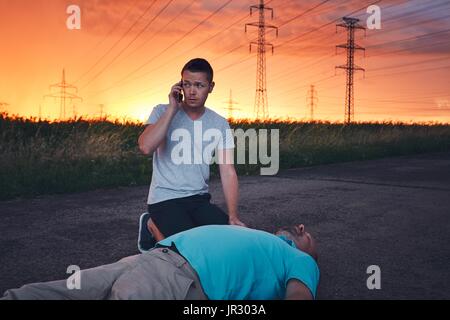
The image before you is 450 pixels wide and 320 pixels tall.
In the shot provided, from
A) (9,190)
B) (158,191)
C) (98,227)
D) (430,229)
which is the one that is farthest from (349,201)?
(9,190)

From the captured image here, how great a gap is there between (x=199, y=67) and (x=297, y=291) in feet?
6.28

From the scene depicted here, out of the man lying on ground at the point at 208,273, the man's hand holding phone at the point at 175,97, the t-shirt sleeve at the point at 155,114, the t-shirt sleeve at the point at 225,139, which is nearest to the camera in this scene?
the man lying on ground at the point at 208,273

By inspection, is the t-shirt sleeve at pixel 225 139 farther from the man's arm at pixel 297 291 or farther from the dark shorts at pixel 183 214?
the man's arm at pixel 297 291

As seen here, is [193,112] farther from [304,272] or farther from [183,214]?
[304,272]

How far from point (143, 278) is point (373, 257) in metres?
2.87

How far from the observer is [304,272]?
2.52 meters

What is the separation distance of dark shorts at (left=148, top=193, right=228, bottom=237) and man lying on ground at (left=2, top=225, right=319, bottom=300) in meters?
0.92

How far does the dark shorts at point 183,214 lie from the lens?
3.59 m

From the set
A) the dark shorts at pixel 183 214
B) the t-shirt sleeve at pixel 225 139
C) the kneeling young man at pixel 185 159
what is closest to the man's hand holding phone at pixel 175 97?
the kneeling young man at pixel 185 159

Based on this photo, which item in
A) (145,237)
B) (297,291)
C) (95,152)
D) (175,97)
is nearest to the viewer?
(297,291)

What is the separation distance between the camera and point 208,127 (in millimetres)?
3912

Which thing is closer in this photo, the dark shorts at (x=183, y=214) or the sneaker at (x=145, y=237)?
the dark shorts at (x=183, y=214)

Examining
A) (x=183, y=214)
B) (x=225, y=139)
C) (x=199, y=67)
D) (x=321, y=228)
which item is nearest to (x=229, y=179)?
(x=225, y=139)

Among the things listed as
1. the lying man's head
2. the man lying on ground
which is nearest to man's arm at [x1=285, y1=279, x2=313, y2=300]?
the man lying on ground
